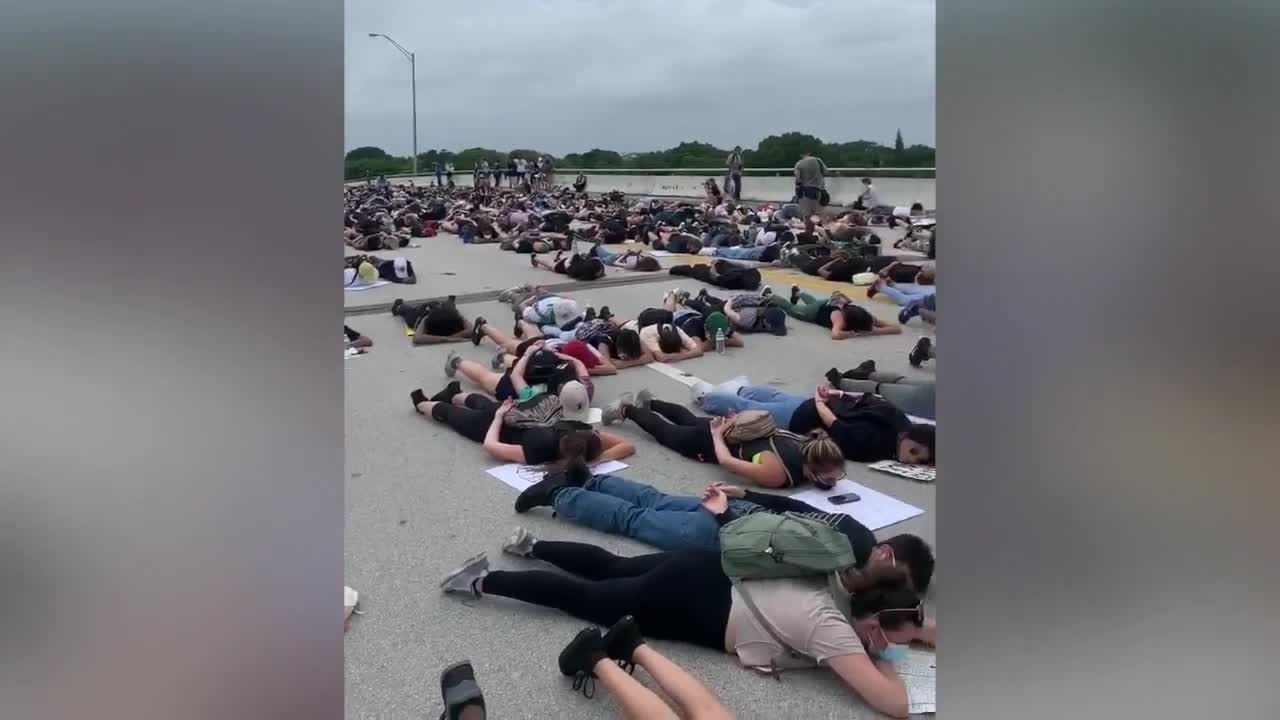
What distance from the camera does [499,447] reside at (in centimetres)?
462

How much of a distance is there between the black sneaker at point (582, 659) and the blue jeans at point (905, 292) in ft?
21.9

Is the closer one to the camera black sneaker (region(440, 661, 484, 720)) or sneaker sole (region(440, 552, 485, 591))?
black sneaker (region(440, 661, 484, 720))

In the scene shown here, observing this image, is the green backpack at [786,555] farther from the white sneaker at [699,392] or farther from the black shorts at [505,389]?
the black shorts at [505,389]

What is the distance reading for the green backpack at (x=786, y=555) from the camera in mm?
2680

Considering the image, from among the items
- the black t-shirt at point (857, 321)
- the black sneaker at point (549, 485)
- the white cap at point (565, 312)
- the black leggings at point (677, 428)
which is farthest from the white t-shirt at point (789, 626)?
the black t-shirt at point (857, 321)

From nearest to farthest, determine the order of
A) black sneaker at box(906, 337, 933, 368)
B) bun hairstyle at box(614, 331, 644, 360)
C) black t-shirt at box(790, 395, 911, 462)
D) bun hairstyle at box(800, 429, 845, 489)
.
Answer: bun hairstyle at box(800, 429, 845, 489), black t-shirt at box(790, 395, 911, 462), black sneaker at box(906, 337, 933, 368), bun hairstyle at box(614, 331, 644, 360)

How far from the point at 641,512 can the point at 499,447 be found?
1.27 meters

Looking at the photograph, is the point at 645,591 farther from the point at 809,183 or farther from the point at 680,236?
the point at 809,183

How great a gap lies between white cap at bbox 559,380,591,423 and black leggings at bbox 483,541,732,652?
2.05 metres

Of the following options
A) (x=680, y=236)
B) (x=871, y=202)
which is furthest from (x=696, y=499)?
(x=871, y=202)

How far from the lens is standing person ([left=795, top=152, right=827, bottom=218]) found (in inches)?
663

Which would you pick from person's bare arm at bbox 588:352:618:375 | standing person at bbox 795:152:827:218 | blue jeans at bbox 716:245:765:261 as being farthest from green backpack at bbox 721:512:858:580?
standing person at bbox 795:152:827:218

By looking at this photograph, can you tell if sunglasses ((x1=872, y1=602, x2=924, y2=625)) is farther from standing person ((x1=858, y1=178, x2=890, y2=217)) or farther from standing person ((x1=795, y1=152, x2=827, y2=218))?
standing person ((x1=858, y1=178, x2=890, y2=217))
